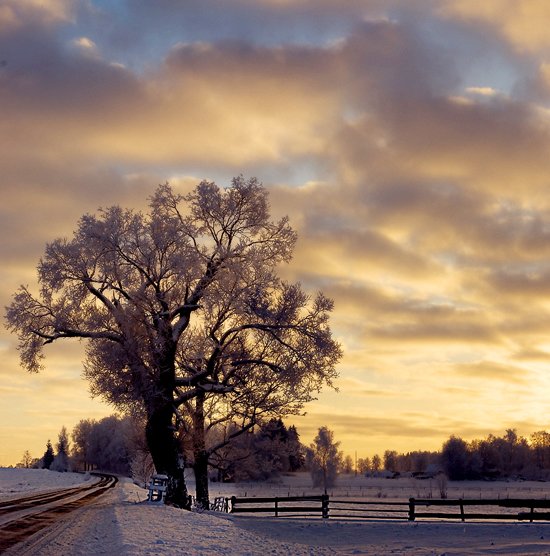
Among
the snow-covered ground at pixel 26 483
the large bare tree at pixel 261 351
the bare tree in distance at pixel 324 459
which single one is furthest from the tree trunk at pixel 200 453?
the bare tree in distance at pixel 324 459

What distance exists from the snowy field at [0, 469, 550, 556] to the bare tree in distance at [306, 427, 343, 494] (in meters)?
108

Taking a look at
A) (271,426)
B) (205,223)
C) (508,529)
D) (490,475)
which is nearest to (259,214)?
(205,223)

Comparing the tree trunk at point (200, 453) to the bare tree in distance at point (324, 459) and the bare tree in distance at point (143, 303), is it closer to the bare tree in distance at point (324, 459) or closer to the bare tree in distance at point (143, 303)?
the bare tree in distance at point (143, 303)

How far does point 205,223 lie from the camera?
33562 millimetres

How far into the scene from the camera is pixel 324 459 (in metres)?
144

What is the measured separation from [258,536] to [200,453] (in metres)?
14.9

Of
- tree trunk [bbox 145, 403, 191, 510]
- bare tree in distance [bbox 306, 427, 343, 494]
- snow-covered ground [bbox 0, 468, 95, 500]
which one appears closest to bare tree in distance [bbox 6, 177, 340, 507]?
tree trunk [bbox 145, 403, 191, 510]

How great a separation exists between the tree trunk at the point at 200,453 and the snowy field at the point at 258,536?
501 cm

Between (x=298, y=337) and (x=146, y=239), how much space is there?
28.3 feet

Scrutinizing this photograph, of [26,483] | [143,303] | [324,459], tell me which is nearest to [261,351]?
[143,303]

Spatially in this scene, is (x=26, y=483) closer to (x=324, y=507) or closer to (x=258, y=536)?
(x=324, y=507)

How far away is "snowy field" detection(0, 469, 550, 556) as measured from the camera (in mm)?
17031

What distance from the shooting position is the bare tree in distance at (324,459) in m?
139

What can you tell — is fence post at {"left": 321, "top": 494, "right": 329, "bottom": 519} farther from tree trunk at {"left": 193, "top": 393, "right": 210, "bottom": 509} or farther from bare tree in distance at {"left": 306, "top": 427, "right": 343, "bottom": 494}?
bare tree in distance at {"left": 306, "top": 427, "right": 343, "bottom": 494}
